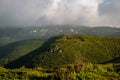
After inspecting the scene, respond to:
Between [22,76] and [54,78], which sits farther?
[22,76]

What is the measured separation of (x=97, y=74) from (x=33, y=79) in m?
37.5

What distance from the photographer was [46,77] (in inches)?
7392

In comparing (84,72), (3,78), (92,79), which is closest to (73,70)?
(84,72)

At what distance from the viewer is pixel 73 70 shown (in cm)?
19988

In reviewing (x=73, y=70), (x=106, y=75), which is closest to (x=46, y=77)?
(x=73, y=70)

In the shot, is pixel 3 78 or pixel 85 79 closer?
pixel 85 79

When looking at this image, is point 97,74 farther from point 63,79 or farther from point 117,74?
point 63,79

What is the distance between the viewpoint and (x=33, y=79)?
188250 mm

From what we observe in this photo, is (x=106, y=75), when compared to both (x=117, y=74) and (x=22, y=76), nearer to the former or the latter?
(x=117, y=74)

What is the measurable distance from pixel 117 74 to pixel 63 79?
34.9m

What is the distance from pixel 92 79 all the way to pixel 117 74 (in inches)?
794

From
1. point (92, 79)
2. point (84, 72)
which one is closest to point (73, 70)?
point (84, 72)

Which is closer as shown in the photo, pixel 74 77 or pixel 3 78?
pixel 74 77

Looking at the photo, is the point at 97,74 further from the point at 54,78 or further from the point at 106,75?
the point at 54,78
